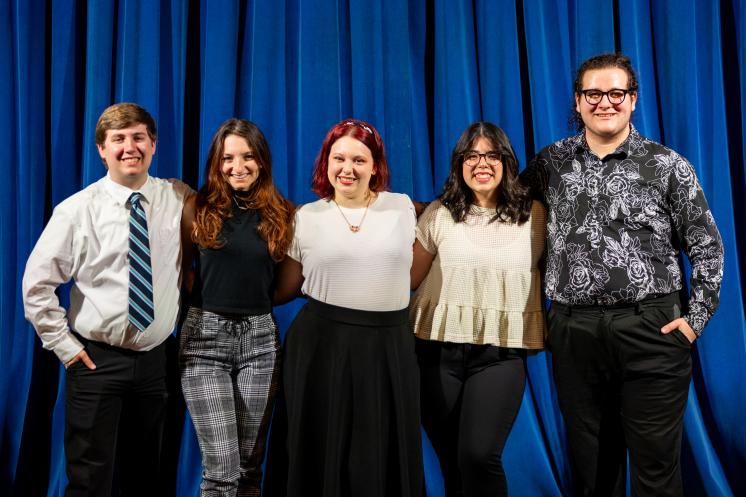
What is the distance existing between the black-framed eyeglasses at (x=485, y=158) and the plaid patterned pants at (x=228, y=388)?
31.4 inches

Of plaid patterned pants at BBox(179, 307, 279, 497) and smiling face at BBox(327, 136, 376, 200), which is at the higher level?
smiling face at BBox(327, 136, 376, 200)

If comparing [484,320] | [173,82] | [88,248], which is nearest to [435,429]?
[484,320]

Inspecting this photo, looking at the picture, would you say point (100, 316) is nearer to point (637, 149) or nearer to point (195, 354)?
point (195, 354)

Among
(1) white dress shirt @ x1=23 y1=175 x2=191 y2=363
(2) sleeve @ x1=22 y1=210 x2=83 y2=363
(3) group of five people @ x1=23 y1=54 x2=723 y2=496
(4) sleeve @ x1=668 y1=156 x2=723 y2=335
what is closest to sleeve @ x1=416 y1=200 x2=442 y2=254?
(3) group of five people @ x1=23 y1=54 x2=723 y2=496

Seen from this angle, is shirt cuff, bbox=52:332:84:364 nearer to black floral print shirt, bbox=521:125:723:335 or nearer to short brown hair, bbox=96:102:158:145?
short brown hair, bbox=96:102:158:145

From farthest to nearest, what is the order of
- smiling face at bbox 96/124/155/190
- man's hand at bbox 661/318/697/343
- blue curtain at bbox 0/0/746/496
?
blue curtain at bbox 0/0/746/496
smiling face at bbox 96/124/155/190
man's hand at bbox 661/318/697/343

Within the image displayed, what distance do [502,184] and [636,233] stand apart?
0.42 m

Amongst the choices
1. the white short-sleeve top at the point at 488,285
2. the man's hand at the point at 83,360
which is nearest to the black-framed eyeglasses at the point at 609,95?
the white short-sleeve top at the point at 488,285

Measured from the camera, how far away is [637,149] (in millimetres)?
1899

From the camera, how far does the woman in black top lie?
6.46 feet

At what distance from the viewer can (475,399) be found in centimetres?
196

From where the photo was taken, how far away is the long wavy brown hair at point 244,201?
201 centimetres

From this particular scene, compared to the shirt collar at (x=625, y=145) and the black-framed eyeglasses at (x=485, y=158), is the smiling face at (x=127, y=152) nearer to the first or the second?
the black-framed eyeglasses at (x=485, y=158)

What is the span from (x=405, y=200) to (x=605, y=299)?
701mm
